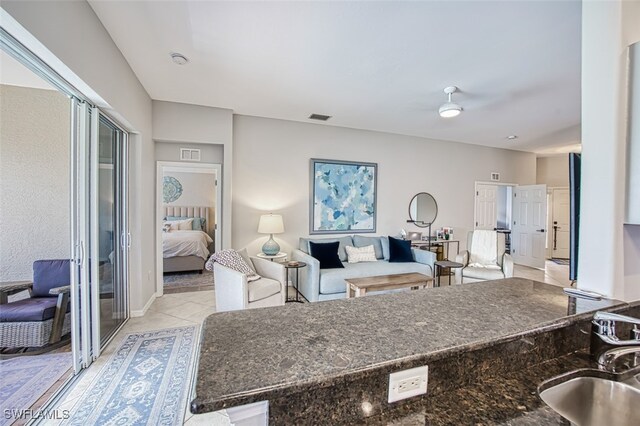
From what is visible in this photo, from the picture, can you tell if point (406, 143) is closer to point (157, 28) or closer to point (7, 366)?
point (157, 28)

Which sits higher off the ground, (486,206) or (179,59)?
(179,59)

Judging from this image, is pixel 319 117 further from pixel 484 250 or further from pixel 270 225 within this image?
pixel 484 250

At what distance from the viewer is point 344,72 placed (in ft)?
9.83

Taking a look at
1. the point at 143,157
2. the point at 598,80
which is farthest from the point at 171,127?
the point at 598,80

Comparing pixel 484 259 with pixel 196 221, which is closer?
pixel 484 259

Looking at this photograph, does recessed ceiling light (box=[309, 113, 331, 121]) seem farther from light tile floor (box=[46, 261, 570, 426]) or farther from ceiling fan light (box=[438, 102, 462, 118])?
light tile floor (box=[46, 261, 570, 426])

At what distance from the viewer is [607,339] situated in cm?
94

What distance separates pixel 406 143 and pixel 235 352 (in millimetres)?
5494

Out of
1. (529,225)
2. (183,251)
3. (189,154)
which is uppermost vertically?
(189,154)

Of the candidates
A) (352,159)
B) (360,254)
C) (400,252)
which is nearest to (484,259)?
(400,252)

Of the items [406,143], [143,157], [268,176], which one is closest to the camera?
[143,157]

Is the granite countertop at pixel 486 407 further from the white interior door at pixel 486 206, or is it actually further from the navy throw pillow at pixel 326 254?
the white interior door at pixel 486 206

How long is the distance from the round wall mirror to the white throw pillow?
152 centimetres

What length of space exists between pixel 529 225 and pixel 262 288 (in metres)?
6.62
